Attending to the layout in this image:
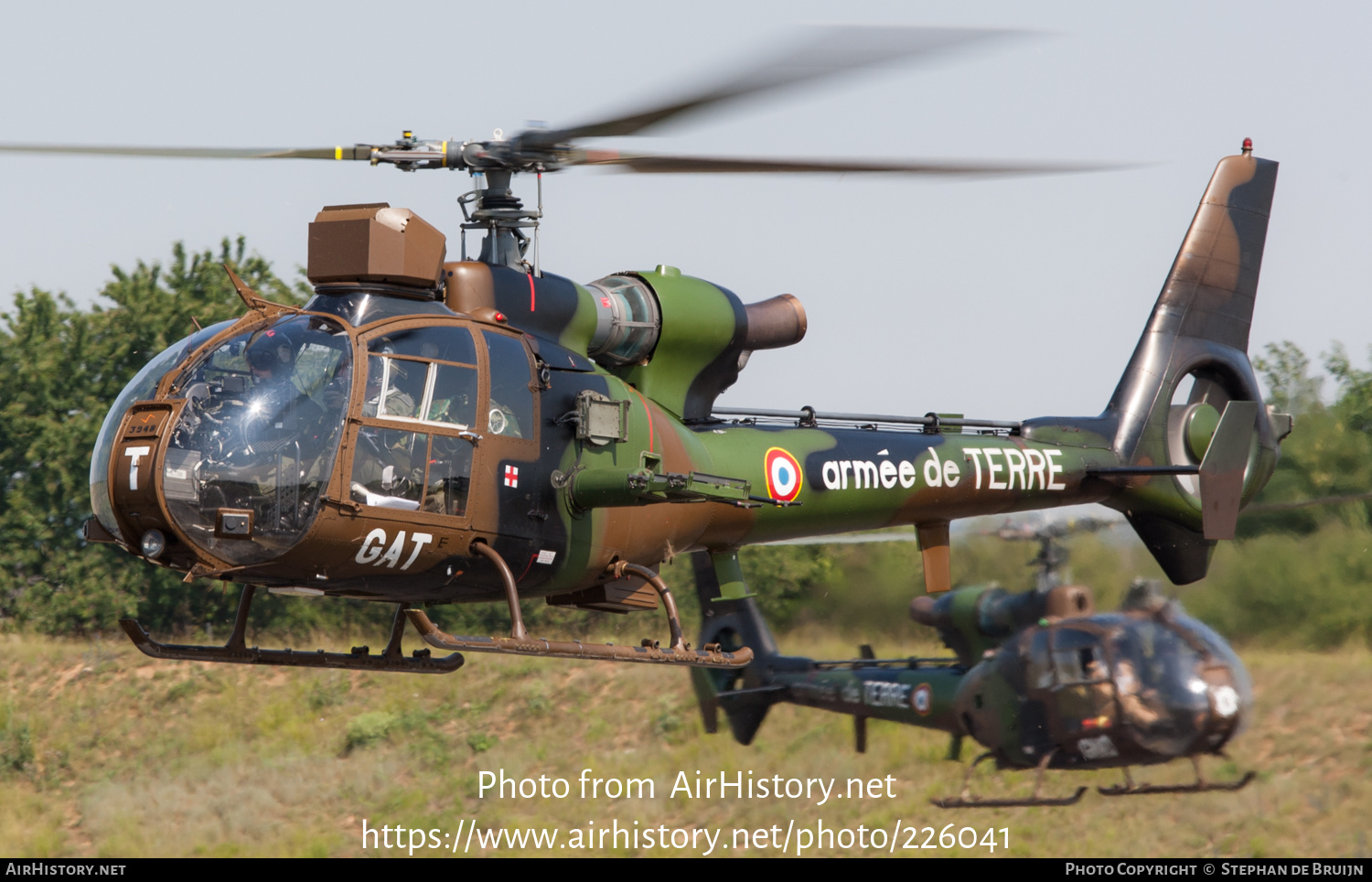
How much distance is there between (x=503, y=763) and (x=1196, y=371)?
49.0ft

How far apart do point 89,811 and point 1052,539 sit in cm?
1553

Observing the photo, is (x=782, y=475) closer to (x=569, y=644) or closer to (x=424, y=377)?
(x=569, y=644)

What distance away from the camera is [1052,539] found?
55.2 feet

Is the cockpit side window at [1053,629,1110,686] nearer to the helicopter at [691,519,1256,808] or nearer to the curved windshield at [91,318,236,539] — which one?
the helicopter at [691,519,1256,808]

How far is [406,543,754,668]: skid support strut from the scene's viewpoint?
296 inches

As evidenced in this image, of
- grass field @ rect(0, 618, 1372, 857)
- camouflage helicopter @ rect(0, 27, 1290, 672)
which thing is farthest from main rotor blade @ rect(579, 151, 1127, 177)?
grass field @ rect(0, 618, 1372, 857)

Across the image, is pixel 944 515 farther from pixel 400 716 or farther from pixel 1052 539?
pixel 400 716

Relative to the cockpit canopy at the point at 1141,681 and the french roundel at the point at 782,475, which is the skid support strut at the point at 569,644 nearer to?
the french roundel at the point at 782,475

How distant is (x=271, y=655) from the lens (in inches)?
352

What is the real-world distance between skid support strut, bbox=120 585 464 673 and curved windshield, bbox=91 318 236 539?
114 cm

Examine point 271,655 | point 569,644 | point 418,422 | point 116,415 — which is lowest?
point 569,644

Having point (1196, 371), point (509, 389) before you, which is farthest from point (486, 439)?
point (1196, 371)
